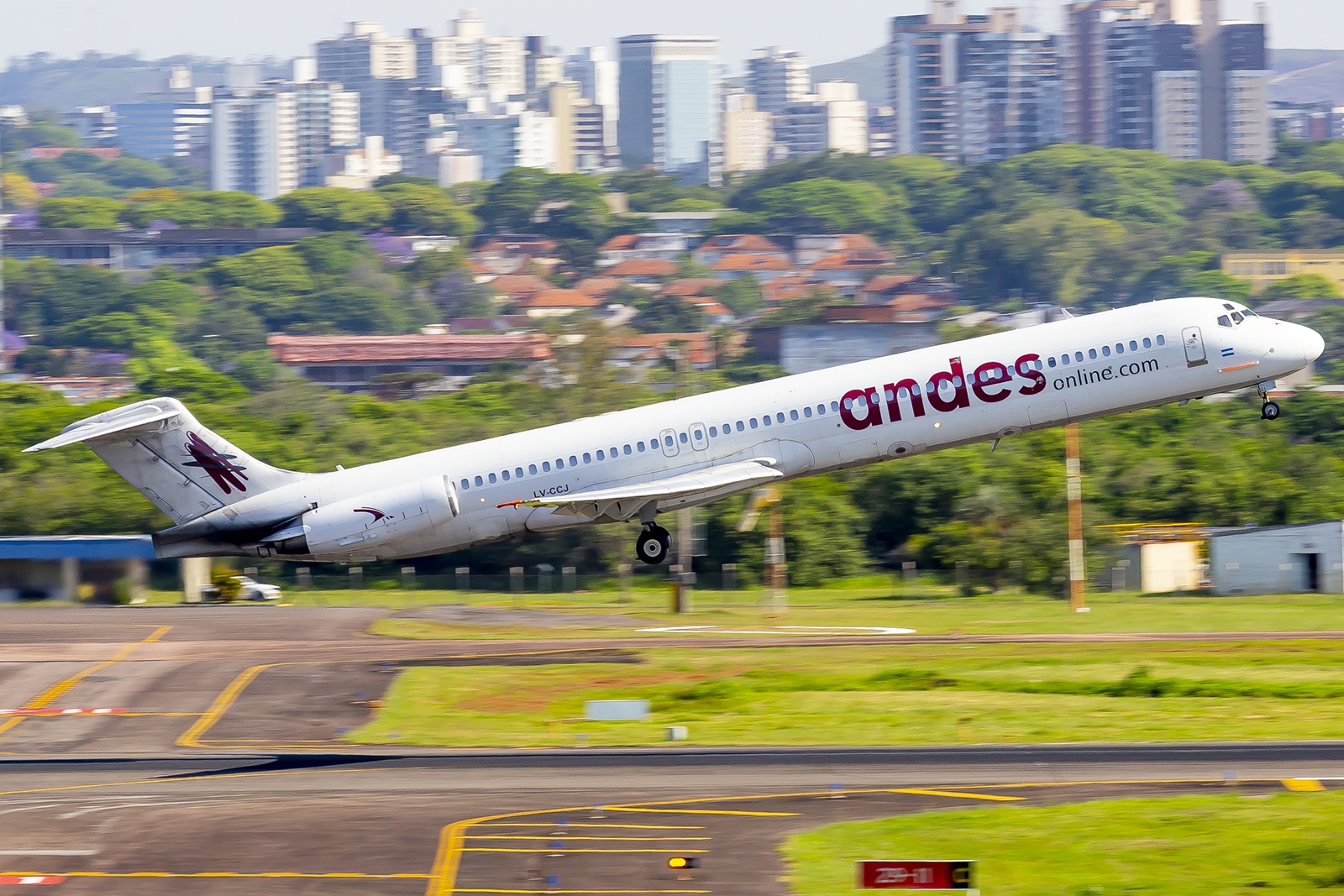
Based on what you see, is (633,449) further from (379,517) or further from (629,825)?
(629,825)

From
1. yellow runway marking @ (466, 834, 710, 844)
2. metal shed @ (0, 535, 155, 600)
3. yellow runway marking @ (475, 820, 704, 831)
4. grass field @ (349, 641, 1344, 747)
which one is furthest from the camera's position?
metal shed @ (0, 535, 155, 600)

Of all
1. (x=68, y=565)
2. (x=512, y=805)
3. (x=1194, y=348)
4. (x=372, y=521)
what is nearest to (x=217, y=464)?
(x=372, y=521)

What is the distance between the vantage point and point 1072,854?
88.7ft

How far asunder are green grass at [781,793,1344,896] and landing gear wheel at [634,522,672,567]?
2490cm

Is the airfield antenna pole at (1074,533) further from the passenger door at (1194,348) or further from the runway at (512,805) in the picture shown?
the runway at (512,805)

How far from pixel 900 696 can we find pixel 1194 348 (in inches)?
603

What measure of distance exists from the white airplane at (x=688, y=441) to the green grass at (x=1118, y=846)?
21756 mm

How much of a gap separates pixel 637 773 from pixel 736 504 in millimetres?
55442

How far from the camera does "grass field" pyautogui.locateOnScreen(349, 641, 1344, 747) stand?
38.8 metres

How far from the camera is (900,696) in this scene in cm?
4300

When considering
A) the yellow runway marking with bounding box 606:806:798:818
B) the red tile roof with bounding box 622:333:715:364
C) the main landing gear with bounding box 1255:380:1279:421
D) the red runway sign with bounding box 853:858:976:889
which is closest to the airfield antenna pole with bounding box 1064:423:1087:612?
the main landing gear with bounding box 1255:380:1279:421

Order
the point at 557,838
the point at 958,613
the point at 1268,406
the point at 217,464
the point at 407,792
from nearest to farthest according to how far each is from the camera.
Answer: the point at 557,838 < the point at 407,792 < the point at 1268,406 < the point at 217,464 < the point at 958,613

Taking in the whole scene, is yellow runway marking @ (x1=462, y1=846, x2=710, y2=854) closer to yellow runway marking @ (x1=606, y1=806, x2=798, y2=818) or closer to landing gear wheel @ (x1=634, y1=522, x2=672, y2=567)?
yellow runway marking @ (x1=606, y1=806, x2=798, y2=818)

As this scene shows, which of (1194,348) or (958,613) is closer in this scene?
(1194,348)
